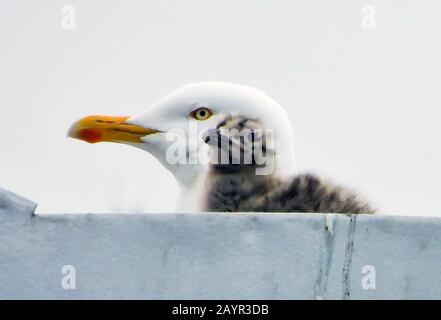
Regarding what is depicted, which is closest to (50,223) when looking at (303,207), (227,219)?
(227,219)

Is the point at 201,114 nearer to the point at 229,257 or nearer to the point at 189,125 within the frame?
the point at 189,125

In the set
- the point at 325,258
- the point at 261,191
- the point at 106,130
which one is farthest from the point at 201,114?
the point at 325,258

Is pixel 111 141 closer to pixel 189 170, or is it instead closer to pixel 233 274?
pixel 189 170

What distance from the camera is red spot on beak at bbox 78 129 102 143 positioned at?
11.2 ft

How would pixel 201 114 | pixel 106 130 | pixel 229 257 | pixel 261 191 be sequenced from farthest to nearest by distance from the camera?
pixel 106 130 → pixel 201 114 → pixel 261 191 → pixel 229 257

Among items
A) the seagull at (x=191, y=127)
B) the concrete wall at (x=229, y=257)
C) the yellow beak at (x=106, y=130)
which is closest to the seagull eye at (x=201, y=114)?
the seagull at (x=191, y=127)

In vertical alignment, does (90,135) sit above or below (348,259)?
above

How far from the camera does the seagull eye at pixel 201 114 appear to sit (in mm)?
3205

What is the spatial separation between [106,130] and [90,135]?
0.06m

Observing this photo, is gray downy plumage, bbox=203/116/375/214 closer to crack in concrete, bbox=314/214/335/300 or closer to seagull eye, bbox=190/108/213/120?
seagull eye, bbox=190/108/213/120

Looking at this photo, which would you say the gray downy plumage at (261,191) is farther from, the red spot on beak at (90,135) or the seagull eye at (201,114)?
the red spot on beak at (90,135)

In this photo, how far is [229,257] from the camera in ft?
5.20

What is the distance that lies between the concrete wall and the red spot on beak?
1.82 metres
